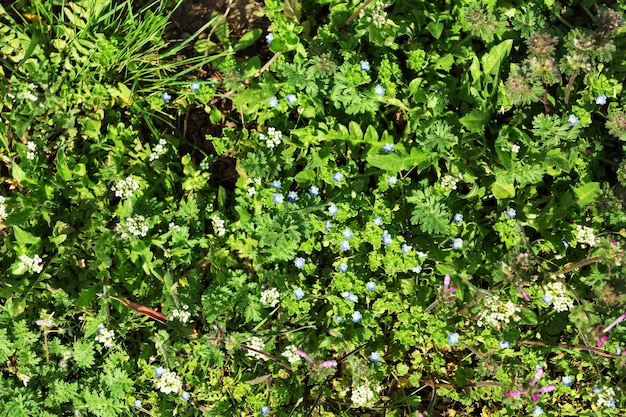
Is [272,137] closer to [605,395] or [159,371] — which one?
[159,371]

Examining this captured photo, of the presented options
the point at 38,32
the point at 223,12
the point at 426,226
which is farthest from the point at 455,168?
the point at 38,32

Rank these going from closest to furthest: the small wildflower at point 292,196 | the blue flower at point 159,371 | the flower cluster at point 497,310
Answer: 1. the flower cluster at point 497,310
2. the blue flower at point 159,371
3. the small wildflower at point 292,196

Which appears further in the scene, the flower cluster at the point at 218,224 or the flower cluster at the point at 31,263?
the flower cluster at the point at 218,224

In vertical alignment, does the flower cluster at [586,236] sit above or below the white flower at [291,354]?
above

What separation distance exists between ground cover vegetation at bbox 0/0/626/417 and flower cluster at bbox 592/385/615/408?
0.8 inches

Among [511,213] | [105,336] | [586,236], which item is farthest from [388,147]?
[105,336]

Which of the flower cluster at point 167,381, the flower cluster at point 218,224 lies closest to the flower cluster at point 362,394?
the flower cluster at point 167,381

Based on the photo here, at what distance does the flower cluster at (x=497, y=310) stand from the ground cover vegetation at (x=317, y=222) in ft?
0.07

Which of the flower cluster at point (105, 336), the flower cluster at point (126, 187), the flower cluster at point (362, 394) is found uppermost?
the flower cluster at point (126, 187)

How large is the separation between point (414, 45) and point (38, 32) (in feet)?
8.42

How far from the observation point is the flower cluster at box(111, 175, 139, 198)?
3.90m

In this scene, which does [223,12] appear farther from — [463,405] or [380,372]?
[463,405]

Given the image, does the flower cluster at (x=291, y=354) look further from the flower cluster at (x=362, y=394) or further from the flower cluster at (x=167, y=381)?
the flower cluster at (x=167, y=381)

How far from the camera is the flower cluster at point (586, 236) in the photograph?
3.93m
